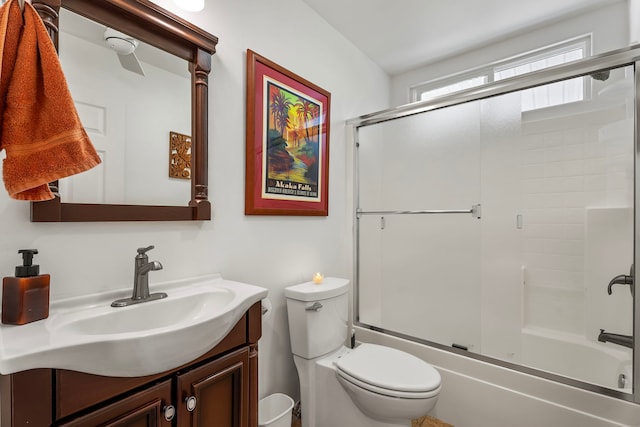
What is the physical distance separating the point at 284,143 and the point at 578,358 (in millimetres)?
1980

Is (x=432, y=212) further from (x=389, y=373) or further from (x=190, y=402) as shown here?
(x=190, y=402)

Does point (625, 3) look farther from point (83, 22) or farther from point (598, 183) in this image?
point (83, 22)

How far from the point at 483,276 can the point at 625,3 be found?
1.91 meters

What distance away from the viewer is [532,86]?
1664 millimetres

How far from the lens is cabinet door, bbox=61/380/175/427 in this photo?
0.73m

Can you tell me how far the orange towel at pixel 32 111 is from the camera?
74 cm

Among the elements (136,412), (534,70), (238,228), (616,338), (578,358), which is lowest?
(578,358)

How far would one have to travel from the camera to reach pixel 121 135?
3.70 ft

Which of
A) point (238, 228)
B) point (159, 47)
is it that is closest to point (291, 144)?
point (238, 228)

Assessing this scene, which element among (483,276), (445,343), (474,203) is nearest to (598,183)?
(474,203)

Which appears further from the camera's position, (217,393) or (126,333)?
(217,393)

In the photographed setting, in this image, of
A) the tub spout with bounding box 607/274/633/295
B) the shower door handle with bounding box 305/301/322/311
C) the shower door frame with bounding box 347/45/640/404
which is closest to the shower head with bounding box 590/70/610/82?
the shower door frame with bounding box 347/45/640/404

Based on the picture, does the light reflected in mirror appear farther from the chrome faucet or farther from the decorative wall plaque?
the chrome faucet

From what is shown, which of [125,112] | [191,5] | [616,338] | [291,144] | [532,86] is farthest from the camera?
[291,144]
